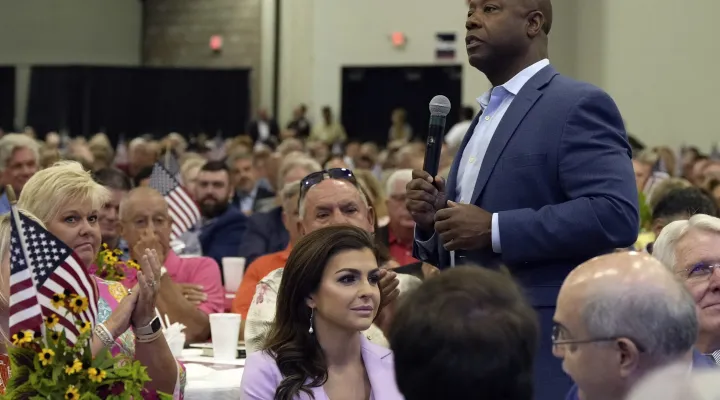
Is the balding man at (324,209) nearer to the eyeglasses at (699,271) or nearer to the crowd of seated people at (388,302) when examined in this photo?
the crowd of seated people at (388,302)

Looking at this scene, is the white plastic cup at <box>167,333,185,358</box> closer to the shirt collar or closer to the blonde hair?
the blonde hair

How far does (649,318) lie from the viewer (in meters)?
2.26

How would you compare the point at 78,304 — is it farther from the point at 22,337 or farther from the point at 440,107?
the point at 440,107

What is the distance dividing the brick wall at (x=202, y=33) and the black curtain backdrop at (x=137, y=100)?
0.50 metres

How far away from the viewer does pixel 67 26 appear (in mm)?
26297

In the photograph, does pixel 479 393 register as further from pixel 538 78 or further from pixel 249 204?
pixel 249 204

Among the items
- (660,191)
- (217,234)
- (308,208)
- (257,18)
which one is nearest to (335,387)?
(308,208)

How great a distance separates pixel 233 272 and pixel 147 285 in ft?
8.69

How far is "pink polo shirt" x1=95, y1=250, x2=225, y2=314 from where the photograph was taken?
19.5 feet

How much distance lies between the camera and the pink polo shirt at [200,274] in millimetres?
5938

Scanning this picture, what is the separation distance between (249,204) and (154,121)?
14.2m

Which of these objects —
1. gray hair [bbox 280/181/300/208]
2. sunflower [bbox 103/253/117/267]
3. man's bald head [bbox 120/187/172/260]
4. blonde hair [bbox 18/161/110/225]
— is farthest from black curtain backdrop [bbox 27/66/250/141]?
blonde hair [bbox 18/161/110/225]

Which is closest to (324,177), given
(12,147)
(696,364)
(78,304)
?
(78,304)

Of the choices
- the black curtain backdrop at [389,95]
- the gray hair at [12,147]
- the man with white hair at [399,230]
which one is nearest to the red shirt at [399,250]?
the man with white hair at [399,230]
